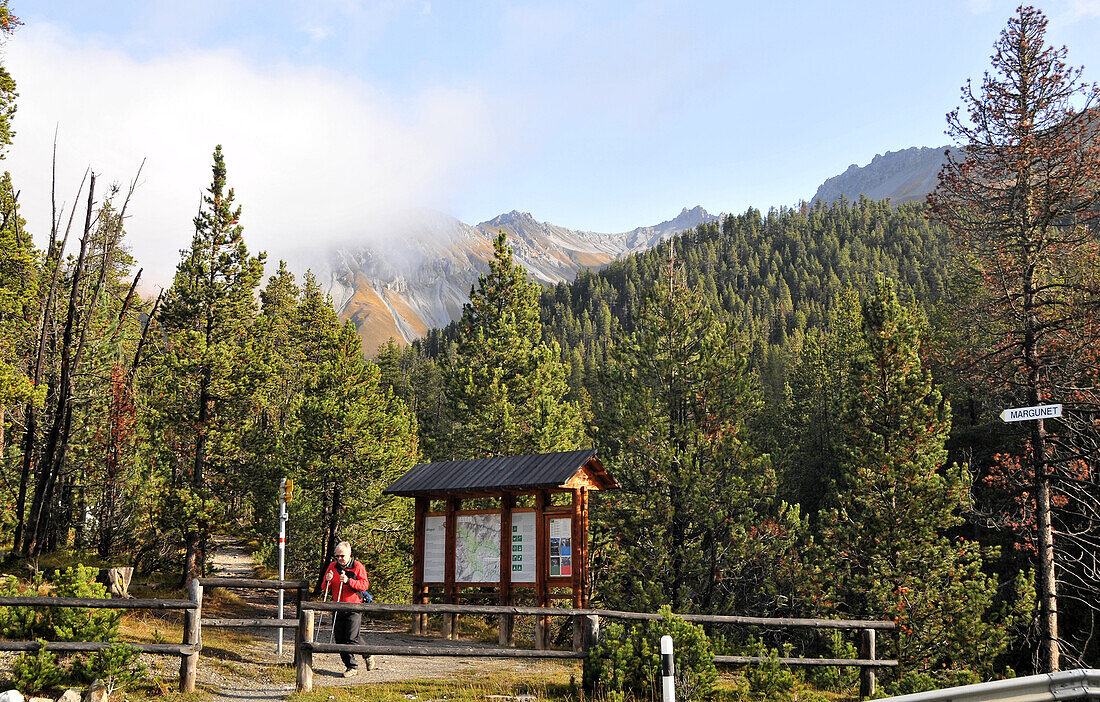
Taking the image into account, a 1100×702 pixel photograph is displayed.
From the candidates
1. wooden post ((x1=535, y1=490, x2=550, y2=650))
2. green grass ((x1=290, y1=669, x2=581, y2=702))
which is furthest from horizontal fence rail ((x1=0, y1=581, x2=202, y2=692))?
wooden post ((x1=535, y1=490, x2=550, y2=650))

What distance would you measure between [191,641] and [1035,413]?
11.8 meters

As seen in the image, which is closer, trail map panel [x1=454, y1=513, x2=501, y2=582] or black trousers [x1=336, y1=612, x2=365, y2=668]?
black trousers [x1=336, y1=612, x2=365, y2=668]

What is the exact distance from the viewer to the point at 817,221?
144375 millimetres

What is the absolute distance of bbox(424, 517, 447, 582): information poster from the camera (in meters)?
18.8

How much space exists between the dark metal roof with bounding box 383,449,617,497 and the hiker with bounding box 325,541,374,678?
4.88 m

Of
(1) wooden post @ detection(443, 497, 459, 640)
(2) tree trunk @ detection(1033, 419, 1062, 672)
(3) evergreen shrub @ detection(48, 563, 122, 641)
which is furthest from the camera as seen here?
(1) wooden post @ detection(443, 497, 459, 640)

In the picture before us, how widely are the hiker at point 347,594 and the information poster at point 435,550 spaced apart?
Answer: 5.72m

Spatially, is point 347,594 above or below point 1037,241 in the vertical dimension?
below

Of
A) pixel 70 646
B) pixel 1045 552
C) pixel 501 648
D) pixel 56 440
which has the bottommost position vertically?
pixel 501 648

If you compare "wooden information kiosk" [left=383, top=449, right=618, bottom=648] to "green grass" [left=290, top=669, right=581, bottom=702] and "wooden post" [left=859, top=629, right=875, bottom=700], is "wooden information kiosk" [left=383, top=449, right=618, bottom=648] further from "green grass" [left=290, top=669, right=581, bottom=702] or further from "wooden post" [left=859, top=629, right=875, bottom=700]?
"wooden post" [left=859, top=629, right=875, bottom=700]

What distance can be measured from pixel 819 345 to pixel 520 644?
4662 cm

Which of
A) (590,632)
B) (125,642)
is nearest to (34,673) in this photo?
(125,642)

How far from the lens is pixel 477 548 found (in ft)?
60.0

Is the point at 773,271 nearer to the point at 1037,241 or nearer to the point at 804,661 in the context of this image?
the point at 1037,241
